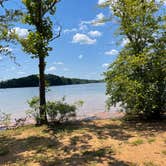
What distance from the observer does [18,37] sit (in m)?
10.6

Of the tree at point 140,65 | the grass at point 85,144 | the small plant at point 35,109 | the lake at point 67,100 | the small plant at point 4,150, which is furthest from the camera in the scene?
the lake at point 67,100

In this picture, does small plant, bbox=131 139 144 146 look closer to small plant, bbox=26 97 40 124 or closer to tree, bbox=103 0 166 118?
tree, bbox=103 0 166 118

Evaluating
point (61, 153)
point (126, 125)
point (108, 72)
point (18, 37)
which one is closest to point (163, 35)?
point (108, 72)

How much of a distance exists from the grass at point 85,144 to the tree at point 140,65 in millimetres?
833

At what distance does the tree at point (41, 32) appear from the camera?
1151cm

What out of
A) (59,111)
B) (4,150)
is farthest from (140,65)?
(4,150)

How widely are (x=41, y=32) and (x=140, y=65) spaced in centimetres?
404

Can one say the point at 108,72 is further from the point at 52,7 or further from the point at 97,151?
the point at 97,151

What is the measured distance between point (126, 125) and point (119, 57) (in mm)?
2717

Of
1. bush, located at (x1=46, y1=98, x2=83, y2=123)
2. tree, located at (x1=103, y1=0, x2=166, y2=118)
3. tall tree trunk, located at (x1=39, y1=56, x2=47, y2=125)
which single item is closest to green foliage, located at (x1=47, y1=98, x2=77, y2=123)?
bush, located at (x1=46, y1=98, x2=83, y2=123)

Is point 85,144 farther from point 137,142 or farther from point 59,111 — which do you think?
point 59,111

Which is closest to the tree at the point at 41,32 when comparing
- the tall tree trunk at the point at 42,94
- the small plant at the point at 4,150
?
the tall tree trunk at the point at 42,94

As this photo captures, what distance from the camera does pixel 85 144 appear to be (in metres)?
8.41

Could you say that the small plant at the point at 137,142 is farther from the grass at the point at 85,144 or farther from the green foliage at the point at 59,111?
the green foliage at the point at 59,111
